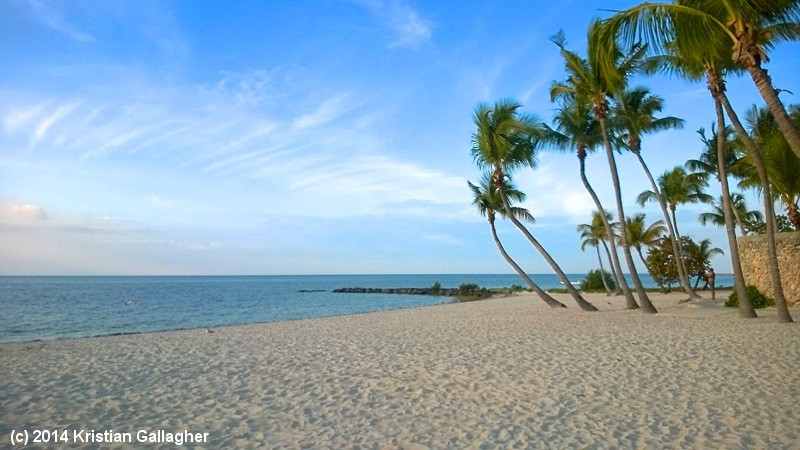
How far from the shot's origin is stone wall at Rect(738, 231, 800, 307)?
14977 mm

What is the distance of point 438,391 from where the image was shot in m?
6.23

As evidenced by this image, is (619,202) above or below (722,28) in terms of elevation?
below

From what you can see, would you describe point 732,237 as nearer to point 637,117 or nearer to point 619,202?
point 619,202

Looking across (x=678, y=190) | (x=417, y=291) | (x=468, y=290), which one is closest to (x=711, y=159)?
(x=678, y=190)

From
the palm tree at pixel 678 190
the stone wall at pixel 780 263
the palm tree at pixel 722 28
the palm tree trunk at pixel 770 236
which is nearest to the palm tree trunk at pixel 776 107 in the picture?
the palm tree at pixel 722 28

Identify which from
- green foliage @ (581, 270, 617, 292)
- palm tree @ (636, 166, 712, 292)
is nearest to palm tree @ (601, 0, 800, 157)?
palm tree @ (636, 166, 712, 292)

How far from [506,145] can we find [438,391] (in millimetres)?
11857

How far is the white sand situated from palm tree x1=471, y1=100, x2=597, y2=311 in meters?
6.45

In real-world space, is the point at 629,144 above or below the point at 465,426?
above

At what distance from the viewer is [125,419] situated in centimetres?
521

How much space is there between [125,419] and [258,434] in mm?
1607

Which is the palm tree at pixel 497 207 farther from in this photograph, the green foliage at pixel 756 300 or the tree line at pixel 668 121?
the green foliage at pixel 756 300

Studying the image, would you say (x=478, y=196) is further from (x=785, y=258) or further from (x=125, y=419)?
(x=125, y=419)

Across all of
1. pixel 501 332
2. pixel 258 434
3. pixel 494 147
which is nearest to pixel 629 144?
pixel 494 147
